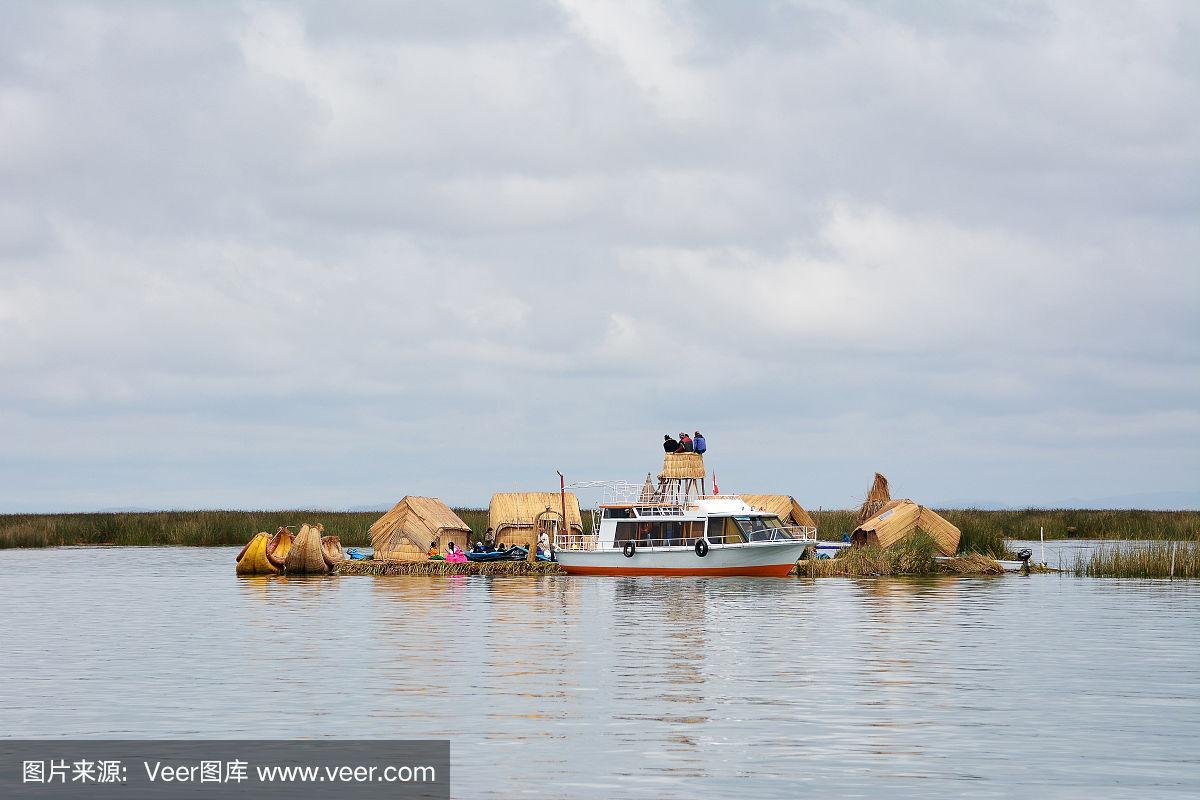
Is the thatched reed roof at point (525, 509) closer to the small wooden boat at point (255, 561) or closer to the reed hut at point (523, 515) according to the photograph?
the reed hut at point (523, 515)

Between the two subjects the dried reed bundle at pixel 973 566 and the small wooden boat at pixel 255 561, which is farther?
the small wooden boat at pixel 255 561

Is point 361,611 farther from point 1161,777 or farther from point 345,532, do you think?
point 345,532

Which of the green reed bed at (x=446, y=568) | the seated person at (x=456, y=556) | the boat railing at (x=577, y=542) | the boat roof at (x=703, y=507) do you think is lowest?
the green reed bed at (x=446, y=568)

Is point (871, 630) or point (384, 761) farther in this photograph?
point (871, 630)

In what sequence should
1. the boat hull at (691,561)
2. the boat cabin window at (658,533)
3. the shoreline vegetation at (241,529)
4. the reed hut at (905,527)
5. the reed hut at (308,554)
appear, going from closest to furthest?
the boat hull at (691,561)
the boat cabin window at (658,533)
the reed hut at (905,527)
the reed hut at (308,554)
the shoreline vegetation at (241,529)

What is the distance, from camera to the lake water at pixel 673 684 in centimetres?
1922

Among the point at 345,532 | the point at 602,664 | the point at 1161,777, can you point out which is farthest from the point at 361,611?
the point at 345,532

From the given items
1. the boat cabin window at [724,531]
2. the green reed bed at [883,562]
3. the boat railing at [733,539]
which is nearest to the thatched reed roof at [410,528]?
the boat railing at [733,539]

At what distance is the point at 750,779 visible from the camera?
1838 centimetres

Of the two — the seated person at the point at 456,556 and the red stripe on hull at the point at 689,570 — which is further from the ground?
the seated person at the point at 456,556

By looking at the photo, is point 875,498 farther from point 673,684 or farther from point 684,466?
point 673,684

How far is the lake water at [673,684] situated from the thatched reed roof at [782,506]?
78.8ft

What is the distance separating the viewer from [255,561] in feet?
223

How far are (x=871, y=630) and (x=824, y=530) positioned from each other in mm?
47788
